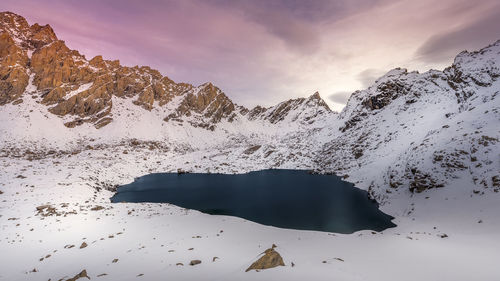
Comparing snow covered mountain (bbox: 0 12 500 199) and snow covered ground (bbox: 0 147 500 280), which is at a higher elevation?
snow covered mountain (bbox: 0 12 500 199)

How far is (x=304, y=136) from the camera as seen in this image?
457 ft

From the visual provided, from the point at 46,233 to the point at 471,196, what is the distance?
5375 centimetres

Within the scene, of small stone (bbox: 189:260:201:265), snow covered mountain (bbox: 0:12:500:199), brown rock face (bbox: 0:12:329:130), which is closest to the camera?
small stone (bbox: 189:260:201:265)

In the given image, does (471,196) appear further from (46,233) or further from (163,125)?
(163,125)

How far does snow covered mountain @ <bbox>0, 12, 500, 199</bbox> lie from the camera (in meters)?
38.2

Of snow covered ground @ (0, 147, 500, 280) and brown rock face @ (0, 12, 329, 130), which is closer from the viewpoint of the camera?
snow covered ground @ (0, 147, 500, 280)

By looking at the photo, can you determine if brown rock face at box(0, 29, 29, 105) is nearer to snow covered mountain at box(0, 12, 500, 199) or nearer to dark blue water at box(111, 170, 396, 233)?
snow covered mountain at box(0, 12, 500, 199)

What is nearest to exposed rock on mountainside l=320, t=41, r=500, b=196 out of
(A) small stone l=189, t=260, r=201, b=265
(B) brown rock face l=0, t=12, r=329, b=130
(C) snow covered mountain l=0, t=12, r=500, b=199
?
(C) snow covered mountain l=0, t=12, r=500, b=199

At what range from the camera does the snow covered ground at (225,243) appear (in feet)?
50.2

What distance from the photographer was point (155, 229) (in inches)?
1058

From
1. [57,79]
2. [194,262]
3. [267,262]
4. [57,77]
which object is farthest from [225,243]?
[57,77]

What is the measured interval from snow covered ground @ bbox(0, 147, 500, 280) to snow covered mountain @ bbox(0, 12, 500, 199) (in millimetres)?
7457

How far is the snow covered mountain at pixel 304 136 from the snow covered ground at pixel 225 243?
294 inches

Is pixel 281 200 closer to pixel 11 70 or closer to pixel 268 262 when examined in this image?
pixel 268 262
